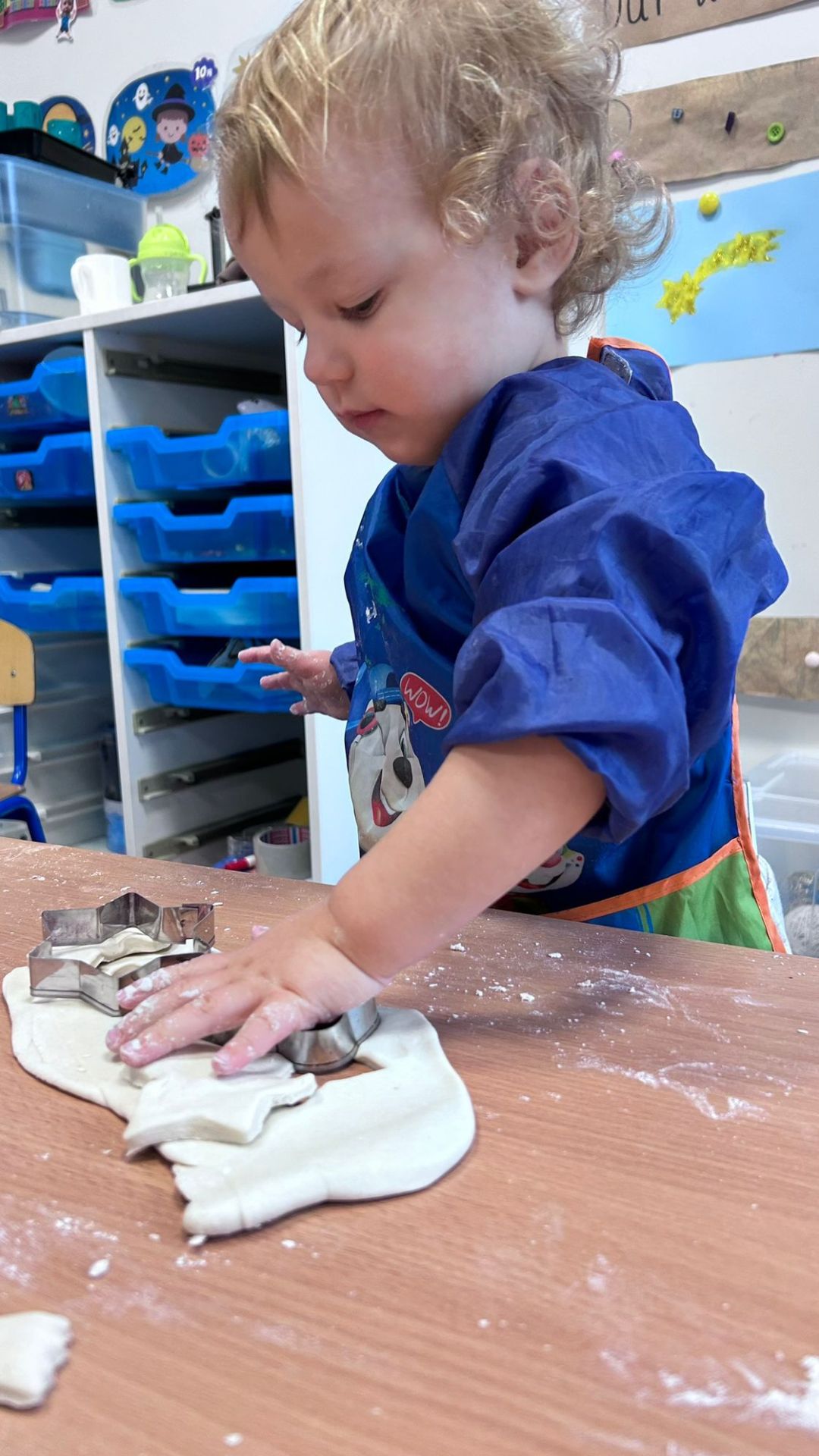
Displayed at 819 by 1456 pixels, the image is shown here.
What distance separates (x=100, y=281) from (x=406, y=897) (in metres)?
1.46

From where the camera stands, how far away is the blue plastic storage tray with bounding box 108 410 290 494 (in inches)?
54.1

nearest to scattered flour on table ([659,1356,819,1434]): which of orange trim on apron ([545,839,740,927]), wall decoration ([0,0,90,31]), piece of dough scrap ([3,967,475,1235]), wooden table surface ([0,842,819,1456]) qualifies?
wooden table surface ([0,842,819,1456])

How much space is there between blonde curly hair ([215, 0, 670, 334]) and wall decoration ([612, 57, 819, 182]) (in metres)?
0.79

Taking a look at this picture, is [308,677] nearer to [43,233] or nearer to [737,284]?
[737,284]

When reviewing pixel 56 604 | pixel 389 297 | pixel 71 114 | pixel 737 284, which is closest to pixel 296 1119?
pixel 389 297

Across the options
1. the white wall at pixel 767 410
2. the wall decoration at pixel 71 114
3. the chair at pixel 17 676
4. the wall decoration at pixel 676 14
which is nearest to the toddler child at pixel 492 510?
the white wall at pixel 767 410

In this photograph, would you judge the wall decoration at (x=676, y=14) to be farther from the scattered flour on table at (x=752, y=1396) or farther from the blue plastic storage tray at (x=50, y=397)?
the scattered flour on table at (x=752, y=1396)

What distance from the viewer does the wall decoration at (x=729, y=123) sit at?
→ 4.23 feet

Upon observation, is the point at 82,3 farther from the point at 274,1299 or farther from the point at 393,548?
the point at 274,1299

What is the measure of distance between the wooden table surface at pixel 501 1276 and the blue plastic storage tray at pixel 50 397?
133 cm

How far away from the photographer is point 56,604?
1.67 m

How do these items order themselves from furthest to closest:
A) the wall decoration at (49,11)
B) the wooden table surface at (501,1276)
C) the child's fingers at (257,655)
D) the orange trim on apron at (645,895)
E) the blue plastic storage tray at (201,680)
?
the wall decoration at (49,11)
the blue plastic storage tray at (201,680)
the child's fingers at (257,655)
the orange trim on apron at (645,895)
the wooden table surface at (501,1276)

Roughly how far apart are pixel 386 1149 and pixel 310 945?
0.32 ft

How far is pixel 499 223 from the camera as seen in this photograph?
55 cm
